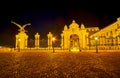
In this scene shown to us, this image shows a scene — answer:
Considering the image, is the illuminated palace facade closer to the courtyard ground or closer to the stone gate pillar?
the stone gate pillar

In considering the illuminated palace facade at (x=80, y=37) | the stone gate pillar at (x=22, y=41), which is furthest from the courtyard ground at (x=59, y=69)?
the stone gate pillar at (x=22, y=41)

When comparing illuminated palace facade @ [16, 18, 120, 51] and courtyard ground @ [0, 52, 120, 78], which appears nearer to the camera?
courtyard ground @ [0, 52, 120, 78]

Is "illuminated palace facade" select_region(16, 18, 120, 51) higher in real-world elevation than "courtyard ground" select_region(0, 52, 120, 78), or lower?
higher

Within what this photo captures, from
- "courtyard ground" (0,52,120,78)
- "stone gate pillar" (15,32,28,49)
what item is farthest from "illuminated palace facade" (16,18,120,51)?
"courtyard ground" (0,52,120,78)

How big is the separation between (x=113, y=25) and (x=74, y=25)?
333 inches

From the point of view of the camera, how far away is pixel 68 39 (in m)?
36.3

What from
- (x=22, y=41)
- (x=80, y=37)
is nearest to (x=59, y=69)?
(x=22, y=41)

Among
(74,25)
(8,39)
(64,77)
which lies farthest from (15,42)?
(64,77)

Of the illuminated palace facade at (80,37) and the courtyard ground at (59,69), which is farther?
the illuminated palace facade at (80,37)

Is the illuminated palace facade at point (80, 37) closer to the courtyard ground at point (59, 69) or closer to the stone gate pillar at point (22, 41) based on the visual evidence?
the stone gate pillar at point (22, 41)

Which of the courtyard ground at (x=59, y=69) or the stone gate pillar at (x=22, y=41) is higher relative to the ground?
the stone gate pillar at (x=22, y=41)

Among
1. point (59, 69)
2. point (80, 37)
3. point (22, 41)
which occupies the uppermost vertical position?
point (80, 37)

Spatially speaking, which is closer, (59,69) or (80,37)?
(59,69)

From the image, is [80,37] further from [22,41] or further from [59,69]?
[59,69]
